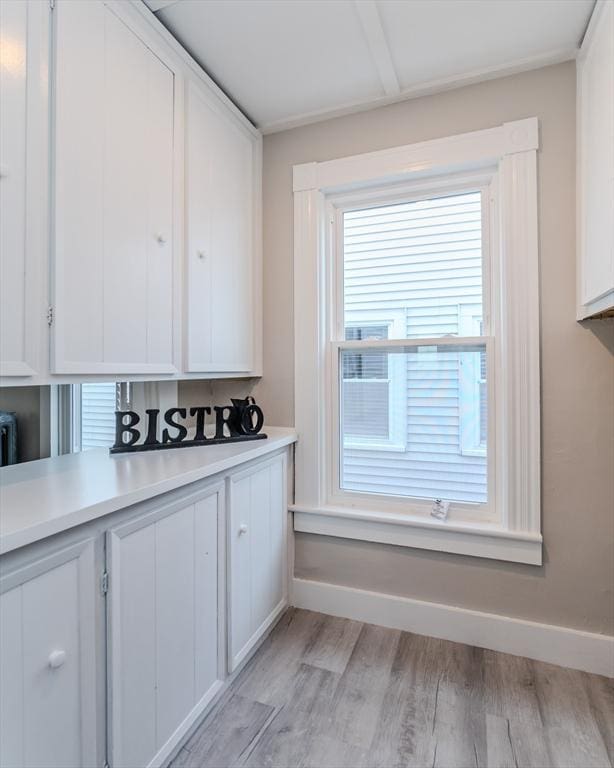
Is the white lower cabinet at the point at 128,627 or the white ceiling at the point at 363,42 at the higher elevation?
the white ceiling at the point at 363,42

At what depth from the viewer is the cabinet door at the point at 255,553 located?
158 cm

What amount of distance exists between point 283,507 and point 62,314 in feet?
4.27

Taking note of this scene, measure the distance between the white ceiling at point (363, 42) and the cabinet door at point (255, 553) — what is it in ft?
5.43

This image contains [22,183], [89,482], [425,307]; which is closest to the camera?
[22,183]

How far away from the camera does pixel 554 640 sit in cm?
171

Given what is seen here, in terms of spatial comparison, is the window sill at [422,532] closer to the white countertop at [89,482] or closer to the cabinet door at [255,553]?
the cabinet door at [255,553]

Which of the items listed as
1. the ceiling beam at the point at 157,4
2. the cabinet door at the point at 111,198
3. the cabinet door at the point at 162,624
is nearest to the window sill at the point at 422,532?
the cabinet door at the point at 162,624

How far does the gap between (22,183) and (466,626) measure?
2.24m

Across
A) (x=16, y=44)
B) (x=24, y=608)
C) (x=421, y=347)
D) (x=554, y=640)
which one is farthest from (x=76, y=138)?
(x=554, y=640)

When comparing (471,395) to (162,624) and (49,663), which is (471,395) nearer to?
(162,624)

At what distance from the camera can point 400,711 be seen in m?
1.46

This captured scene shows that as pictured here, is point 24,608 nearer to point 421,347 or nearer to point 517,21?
point 421,347

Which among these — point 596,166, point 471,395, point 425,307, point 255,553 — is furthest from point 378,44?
point 255,553

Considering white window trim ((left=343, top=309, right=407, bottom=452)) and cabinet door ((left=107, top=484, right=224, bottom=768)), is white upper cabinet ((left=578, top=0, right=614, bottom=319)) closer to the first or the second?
white window trim ((left=343, top=309, right=407, bottom=452))
